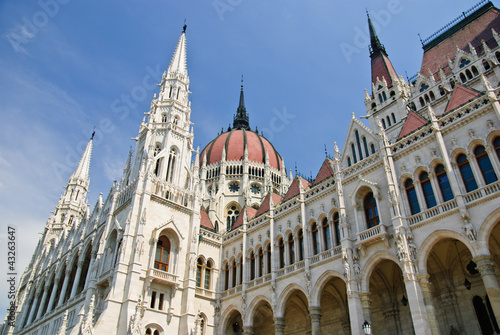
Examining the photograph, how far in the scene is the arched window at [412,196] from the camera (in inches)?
722

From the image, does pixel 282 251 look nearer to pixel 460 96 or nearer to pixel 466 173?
pixel 466 173

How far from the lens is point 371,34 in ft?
124

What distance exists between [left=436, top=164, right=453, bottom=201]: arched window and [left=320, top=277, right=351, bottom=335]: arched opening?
7724 millimetres

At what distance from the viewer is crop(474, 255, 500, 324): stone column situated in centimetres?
1388

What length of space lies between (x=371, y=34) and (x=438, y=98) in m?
14.9

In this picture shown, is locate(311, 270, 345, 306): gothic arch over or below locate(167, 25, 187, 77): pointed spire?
below

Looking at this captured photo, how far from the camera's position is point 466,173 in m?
17.0

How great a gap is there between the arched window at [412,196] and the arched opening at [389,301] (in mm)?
3166

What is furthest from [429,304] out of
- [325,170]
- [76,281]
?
[76,281]

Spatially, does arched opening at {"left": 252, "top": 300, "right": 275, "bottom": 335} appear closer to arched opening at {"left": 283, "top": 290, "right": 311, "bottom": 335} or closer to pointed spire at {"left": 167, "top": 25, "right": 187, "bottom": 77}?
arched opening at {"left": 283, "top": 290, "right": 311, "bottom": 335}


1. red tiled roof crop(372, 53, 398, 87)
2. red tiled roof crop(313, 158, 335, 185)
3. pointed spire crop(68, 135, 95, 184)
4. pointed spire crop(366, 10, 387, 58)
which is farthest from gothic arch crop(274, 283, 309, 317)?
pointed spire crop(68, 135, 95, 184)

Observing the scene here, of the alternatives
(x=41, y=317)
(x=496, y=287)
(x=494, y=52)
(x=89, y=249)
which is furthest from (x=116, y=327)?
(x=494, y=52)

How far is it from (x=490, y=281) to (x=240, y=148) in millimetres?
34515

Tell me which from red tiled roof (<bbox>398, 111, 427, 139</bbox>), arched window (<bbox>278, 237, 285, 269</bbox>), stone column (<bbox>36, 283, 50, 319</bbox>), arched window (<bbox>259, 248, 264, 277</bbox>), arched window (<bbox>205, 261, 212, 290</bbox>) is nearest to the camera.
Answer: red tiled roof (<bbox>398, 111, 427, 139</bbox>)
